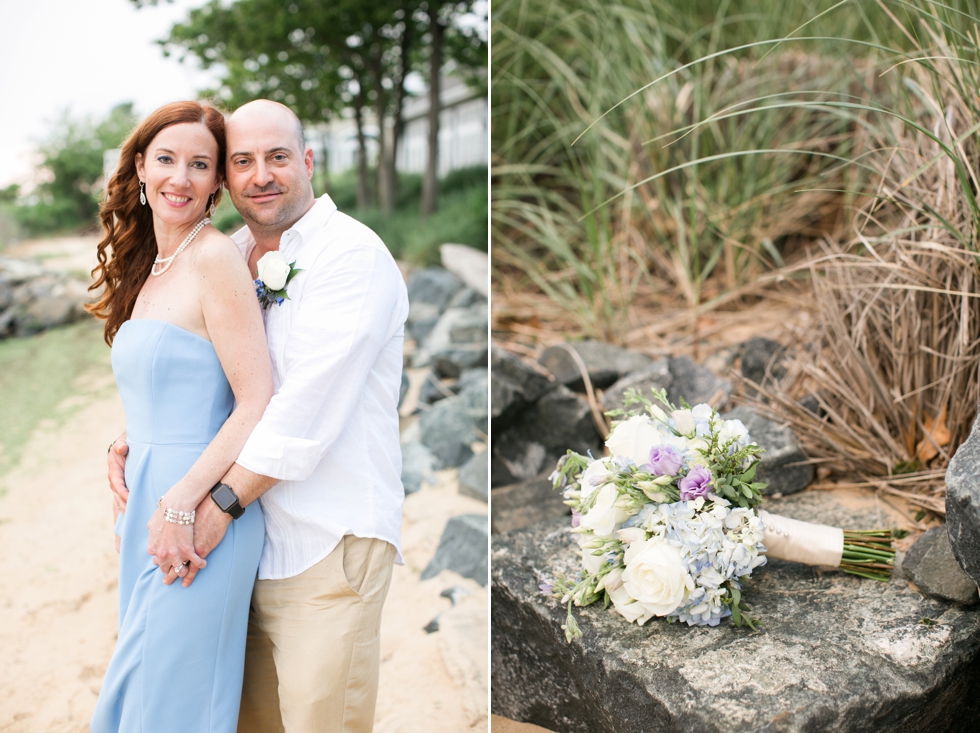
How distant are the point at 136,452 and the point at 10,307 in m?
8.07

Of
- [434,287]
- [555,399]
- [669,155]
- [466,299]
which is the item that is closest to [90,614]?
[555,399]

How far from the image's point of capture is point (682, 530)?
1.51 m

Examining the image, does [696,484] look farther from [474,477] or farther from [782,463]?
[474,477]

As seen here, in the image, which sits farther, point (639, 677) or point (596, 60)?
point (596, 60)

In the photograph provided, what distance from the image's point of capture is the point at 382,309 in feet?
5.03

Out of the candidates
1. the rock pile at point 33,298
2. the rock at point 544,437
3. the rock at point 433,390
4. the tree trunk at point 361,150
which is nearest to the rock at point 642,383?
the rock at point 544,437

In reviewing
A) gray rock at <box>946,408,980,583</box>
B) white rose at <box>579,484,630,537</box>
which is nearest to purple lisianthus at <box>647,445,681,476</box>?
white rose at <box>579,484,630,537</box>

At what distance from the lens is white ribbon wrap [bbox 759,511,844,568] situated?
1684 mm

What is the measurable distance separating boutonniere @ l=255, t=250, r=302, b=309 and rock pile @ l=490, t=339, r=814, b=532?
50.1 inches

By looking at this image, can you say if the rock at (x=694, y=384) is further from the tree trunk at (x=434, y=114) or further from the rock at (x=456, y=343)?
the tree trunk at (x=434, y=114)

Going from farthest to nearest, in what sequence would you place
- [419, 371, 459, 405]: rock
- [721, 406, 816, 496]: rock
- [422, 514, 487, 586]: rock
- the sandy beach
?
[419, 371, 459, 405]: rock
[422, 514, 487, 586]: rock
the sandy beach
[721, 406, 816, 496]: rock

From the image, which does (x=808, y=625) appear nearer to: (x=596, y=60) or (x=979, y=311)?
(x=979, y=311)

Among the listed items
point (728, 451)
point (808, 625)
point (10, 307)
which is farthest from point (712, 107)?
point (10, 307)

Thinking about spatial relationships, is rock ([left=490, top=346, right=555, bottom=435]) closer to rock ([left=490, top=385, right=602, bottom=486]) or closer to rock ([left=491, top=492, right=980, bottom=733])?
rock ([left=490, top=385, right=602, bottom=486])
